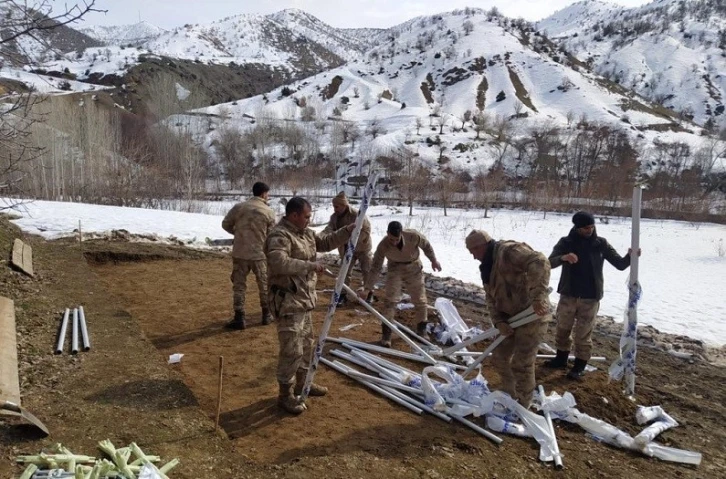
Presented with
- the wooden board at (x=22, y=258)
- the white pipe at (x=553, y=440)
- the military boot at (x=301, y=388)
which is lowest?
the white pipe at (x=553, y=440)

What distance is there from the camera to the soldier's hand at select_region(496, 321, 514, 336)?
4.78 m

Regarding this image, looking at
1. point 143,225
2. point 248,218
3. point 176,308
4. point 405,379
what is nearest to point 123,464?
point 405,379

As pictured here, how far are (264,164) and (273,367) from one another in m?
49.8

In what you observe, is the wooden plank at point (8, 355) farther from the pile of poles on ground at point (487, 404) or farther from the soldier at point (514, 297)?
the soldier at point (514, 297)

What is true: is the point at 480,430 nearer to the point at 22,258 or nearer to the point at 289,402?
the point at 289,402

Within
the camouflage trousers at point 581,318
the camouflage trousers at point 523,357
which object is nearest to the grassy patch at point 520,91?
the camouflage trousers at point 581,318

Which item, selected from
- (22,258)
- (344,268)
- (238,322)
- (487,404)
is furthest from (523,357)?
(22,258)

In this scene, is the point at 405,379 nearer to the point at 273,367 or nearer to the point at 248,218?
the point at 273,367

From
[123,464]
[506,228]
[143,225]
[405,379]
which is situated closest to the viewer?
[123,464]

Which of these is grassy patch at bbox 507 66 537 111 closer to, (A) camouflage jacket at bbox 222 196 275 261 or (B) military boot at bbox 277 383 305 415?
(A) camouflage jacket at bbox 222 196 275 261

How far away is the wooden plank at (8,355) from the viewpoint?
4.07 metres

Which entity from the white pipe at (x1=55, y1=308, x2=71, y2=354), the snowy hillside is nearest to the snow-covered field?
the white pipe at (x1=55, y1=308, x2=71, y2=354)

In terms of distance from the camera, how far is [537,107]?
232ft

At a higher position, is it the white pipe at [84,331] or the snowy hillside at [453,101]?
A: the snowy hillside at [453,101]
